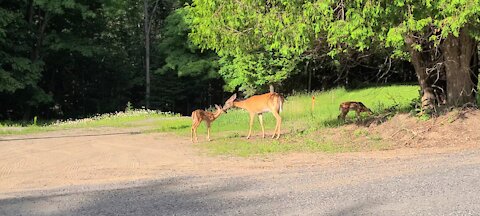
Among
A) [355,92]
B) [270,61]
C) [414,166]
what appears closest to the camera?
[414,166]

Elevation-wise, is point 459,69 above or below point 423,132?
above

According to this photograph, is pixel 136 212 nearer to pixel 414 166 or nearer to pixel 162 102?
pixel 414 166

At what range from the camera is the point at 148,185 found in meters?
8.67

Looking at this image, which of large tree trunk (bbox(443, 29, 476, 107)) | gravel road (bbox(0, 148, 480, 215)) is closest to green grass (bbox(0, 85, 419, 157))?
large tree trunk (bbox(443, 29, 476, 107))

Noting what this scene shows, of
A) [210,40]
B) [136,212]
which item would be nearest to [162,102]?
[210,40]

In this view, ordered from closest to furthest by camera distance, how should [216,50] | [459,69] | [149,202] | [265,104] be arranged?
[149,202], [459,69], [216,50], [265,104]

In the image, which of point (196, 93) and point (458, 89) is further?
point (196, 93)

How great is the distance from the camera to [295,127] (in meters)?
18.6

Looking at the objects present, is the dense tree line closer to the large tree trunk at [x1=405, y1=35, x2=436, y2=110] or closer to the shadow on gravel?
the large tree trunk at [x1=405, y1=35, x2=436, y2=110]

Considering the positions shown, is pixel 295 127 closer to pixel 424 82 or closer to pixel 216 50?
pixel 216 50

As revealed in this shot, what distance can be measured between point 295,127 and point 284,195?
37.4ft

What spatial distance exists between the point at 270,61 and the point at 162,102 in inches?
533

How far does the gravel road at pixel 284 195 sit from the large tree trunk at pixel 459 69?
19.1ft

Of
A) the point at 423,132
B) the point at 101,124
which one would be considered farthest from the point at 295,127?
the point at 101,124
